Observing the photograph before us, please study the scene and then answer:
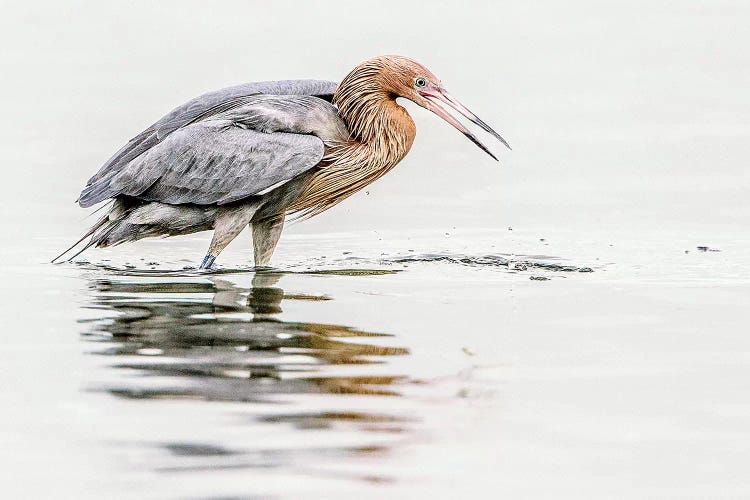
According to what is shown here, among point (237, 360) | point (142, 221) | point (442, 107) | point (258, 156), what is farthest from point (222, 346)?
point (442, 107)

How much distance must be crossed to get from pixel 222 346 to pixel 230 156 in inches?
138

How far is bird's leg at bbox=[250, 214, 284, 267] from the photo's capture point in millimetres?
12055

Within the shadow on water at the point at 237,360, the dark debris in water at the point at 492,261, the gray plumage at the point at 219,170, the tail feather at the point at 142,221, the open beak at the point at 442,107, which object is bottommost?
the shadow on water at the point at 237,360

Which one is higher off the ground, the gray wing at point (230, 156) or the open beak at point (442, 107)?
the open beak at point (442, 107)

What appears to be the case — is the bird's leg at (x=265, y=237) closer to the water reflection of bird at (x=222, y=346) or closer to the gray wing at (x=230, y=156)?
the gray wing at (x=230, y=156)

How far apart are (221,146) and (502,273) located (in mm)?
2308

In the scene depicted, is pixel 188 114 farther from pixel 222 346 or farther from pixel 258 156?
pixel 222 346

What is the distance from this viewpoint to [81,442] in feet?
21.3

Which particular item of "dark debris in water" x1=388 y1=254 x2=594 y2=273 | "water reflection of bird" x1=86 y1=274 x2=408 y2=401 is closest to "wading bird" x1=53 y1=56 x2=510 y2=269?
"dark debris in water" x1=388 y1=254 x2=594 y2=273

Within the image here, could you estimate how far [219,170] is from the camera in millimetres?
11664

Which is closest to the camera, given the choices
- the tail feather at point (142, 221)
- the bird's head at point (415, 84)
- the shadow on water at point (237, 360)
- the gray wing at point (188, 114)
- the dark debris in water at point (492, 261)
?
the shadow on water at point (237, 360)

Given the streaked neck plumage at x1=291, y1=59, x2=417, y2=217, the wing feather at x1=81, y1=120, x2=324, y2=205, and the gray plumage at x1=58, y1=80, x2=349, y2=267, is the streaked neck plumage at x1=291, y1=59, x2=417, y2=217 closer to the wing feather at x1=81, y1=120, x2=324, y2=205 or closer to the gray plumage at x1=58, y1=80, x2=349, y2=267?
the gray plumage at x1=58, y1=80, x2=349, y2=267

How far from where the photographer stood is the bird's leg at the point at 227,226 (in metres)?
11.7

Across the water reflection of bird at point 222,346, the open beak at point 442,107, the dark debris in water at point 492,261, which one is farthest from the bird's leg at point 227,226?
the open beak at point 442,107
